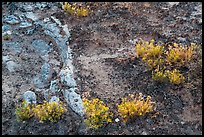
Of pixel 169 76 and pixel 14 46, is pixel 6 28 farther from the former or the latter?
pixel 169 76

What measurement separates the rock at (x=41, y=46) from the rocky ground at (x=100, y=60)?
4 cm

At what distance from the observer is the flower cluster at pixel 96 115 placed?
9.53 meters

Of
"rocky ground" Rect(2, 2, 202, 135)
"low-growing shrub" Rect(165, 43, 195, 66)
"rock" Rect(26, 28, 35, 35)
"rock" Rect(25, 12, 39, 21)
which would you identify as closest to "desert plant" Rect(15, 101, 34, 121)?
"rocky ground" Rect(2, 2, 202, 135)

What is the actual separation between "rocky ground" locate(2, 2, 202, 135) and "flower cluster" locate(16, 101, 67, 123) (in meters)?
0.17

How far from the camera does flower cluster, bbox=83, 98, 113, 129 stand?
9531mm

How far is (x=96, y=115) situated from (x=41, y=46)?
5.18m

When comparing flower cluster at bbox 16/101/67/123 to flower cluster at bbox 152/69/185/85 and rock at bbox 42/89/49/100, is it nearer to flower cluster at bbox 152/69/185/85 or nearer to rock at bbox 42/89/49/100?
rock at bbox 42/89/49/100

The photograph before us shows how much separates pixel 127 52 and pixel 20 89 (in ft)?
12.6

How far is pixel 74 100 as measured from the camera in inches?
417

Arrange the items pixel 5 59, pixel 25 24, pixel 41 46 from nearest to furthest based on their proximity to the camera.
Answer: pixel 5 59 → pixel 41 46 → pixel 25 24

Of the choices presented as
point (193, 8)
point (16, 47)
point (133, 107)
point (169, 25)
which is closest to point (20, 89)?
point (16, 47)

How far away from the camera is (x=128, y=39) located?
1388cm

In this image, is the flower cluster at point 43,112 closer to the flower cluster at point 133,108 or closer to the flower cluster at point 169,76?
the flower cluster at point 133,108

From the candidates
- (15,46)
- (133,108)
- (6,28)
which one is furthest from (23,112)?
(6,28)
